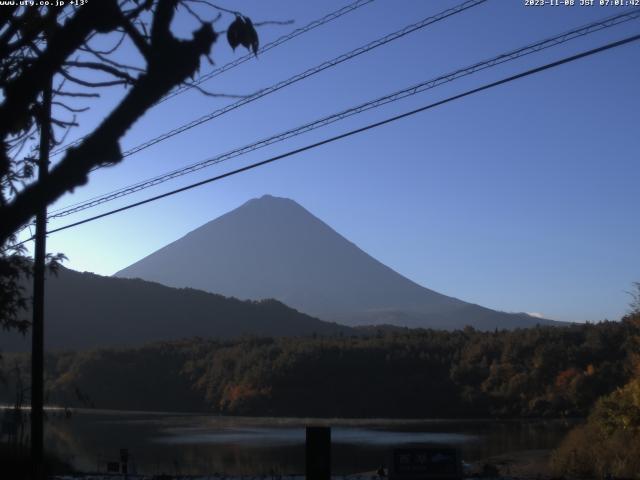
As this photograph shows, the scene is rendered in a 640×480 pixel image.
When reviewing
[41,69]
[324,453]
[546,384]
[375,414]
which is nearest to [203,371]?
[375,414]

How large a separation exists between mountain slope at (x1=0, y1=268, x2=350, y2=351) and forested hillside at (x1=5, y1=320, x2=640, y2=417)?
25295 millimetres

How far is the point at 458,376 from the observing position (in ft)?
229

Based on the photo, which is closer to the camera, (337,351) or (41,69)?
(41,69)

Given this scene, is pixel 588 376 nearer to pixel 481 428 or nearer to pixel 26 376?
pixel 481 428

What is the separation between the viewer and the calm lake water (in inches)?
1262

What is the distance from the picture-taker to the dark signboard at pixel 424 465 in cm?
1234

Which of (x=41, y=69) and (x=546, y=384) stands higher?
(x=41, y=69)

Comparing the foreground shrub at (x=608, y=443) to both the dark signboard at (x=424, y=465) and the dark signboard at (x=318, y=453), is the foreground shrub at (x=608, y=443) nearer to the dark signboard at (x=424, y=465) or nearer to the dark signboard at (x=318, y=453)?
the dark signboard at (x=424, y=465)

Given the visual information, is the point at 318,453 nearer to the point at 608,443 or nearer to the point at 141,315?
the point at 608,443

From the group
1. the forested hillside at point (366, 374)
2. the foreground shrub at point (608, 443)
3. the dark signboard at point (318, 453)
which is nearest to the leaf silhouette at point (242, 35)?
the dark signboard at point (318, 453)

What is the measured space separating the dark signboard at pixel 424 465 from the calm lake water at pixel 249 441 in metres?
13.8

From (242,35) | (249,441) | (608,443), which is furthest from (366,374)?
(242,35)

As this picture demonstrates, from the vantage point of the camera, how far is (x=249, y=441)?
136ft

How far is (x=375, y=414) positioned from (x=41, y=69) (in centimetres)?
6456
